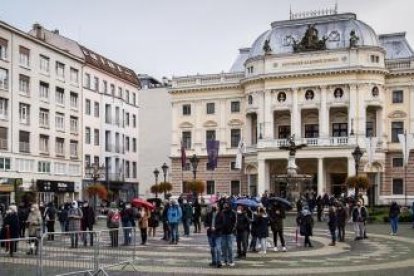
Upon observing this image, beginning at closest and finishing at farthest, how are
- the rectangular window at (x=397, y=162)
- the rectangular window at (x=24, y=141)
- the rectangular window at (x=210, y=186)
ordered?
the rectangular window at (x=24, y=141)
the rectangular window at (x=397, y=162)
the rectangular window at (x=210, y=186)

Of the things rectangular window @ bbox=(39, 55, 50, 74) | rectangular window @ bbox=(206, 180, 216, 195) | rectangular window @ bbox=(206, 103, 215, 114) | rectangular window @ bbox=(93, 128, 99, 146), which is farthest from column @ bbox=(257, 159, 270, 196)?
rectangular window @ bbox=(39, 55, 50, 74)

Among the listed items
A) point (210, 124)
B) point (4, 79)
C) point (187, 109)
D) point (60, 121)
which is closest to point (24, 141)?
point (4, 79)

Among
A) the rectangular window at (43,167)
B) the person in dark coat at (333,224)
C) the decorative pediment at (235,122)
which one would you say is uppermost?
the decorative pediment at (235,122)

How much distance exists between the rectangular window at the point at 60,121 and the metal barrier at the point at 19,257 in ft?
171

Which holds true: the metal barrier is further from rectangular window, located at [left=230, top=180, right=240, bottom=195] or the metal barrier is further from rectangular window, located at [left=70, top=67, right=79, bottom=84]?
rectangular window, located at [left=230, top=180, right=240, bottom=195]

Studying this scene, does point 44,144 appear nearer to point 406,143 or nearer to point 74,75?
point 74,75

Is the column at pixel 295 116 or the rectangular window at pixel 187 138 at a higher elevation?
the column at pixel 295 116

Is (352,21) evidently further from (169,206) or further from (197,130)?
(169,206)

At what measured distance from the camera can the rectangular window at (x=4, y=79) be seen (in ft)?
182

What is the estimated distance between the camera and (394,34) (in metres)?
78.1

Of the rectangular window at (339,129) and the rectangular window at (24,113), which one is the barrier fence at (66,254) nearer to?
the rectangular window at (24,113)

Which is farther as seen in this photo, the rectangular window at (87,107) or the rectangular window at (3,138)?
the rectangular window at (87,107)

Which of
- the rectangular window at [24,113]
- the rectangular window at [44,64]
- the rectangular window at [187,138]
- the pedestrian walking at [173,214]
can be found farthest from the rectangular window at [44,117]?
the pedestrian walking at [173,214]

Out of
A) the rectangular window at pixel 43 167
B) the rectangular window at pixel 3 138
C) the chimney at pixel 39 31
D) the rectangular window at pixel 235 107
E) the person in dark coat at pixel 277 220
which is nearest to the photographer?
the person in dark coat at pixel 277 220
